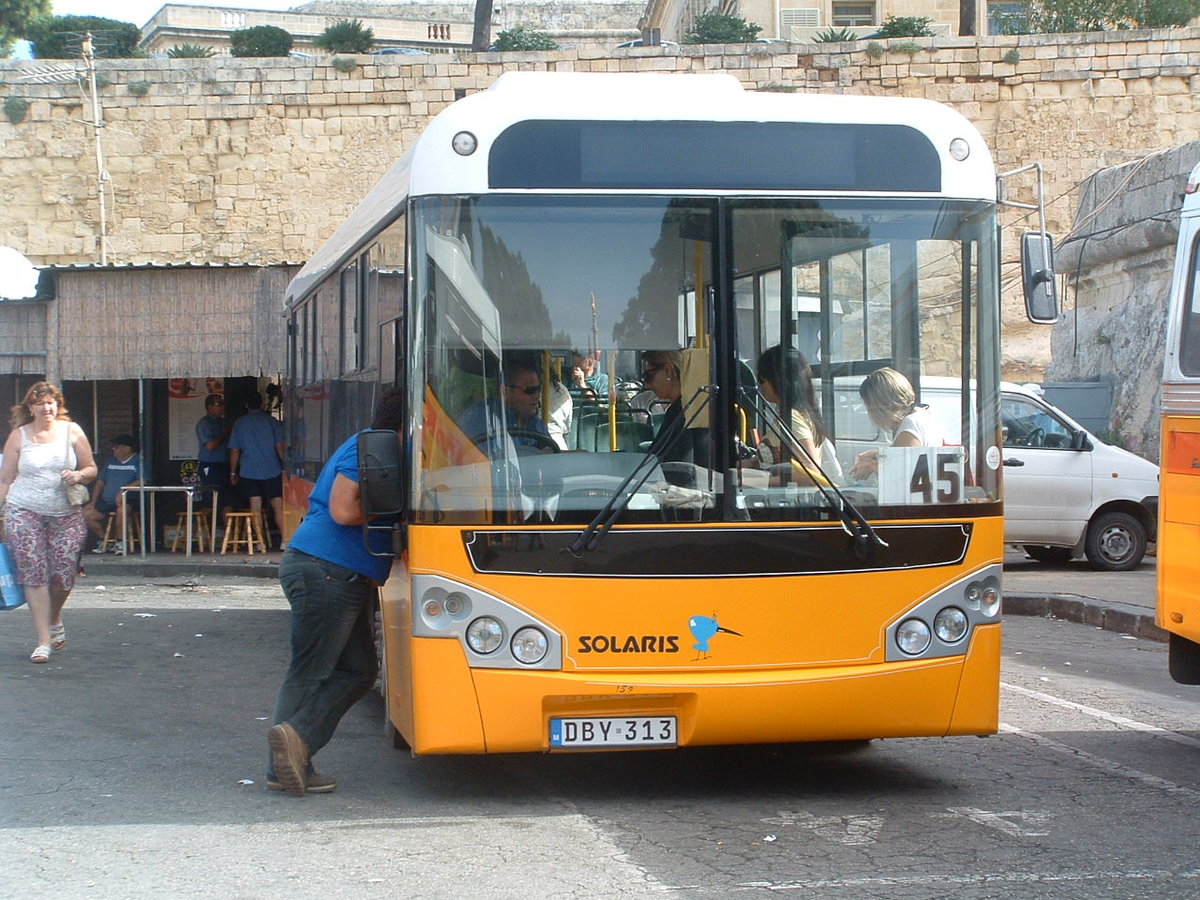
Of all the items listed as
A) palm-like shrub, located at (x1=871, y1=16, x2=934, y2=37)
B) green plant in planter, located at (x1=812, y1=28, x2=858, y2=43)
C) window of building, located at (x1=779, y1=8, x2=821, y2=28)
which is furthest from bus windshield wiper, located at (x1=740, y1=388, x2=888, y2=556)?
window of building, located at (x1=779, y1=8, x2=821, y2=28)

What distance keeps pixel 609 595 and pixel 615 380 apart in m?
0.77

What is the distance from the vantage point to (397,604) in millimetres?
5770

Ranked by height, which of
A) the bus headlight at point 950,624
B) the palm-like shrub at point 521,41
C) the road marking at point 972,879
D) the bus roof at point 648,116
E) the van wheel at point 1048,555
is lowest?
the road marking at point 972,879

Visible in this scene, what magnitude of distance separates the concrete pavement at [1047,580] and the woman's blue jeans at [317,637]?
607cm

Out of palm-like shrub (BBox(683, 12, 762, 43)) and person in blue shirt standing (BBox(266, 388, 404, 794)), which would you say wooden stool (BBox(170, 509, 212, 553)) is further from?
palm-like shrub (BBox(683, 12, 762, 43))

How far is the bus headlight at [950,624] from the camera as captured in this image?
5.42 meters

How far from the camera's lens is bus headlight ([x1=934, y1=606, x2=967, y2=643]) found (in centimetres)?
542

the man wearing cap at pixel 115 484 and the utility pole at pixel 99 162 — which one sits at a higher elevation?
the utility pole at pixel 99 162

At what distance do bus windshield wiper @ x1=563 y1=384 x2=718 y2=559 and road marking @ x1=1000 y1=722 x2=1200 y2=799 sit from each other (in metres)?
2.46

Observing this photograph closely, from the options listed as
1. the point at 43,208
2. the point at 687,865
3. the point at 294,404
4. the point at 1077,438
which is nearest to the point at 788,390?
the point at 687,865

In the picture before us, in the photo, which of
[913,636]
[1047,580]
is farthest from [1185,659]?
[1047,580]

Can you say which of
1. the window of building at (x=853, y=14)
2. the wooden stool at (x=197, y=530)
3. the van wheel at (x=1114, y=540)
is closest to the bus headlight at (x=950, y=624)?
the van wheel at (x=1114, y=540)

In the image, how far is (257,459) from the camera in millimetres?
16562

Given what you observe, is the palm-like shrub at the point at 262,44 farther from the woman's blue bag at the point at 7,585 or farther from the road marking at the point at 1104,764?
the road marking at the point at 1104,764
